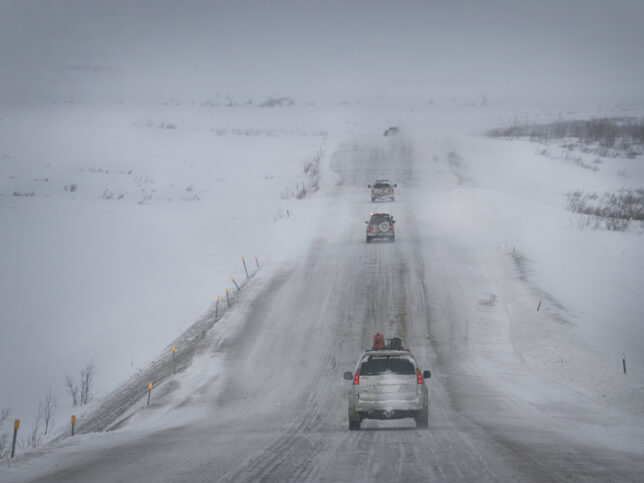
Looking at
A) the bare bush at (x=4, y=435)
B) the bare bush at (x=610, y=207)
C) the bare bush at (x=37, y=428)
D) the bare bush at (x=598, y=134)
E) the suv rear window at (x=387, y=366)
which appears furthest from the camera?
the bare bush at (x=598, y=134)

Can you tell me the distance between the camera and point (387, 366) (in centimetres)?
1487

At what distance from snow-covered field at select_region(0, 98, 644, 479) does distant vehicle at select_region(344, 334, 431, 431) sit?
3.29m

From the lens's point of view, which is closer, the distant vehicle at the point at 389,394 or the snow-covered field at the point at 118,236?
the distant vehicle at the point at 389,394

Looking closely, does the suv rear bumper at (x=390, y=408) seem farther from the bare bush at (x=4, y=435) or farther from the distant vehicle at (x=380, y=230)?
the distant vehicle at (x=380, y=230)

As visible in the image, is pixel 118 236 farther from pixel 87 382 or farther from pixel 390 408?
pixel 390 408

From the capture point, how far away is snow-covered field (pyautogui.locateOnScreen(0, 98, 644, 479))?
74.2 feet

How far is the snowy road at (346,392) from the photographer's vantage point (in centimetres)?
1086

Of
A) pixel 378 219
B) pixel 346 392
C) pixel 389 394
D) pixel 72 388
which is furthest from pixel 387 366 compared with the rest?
pixel 378 219

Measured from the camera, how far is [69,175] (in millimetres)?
60406

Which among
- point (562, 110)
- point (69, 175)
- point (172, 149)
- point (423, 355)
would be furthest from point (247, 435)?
point (562, 110)

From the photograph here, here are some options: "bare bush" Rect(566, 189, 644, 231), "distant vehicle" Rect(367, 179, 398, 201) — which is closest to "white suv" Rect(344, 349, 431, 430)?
"bare bush" Rect(566, 189, 644, 231)

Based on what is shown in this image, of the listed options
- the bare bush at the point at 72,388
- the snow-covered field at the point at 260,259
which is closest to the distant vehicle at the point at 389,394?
the snow-covered field at the point at 260,259

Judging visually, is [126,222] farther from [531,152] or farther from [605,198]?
[531,152]

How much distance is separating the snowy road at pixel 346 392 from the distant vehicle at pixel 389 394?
1.25ft
